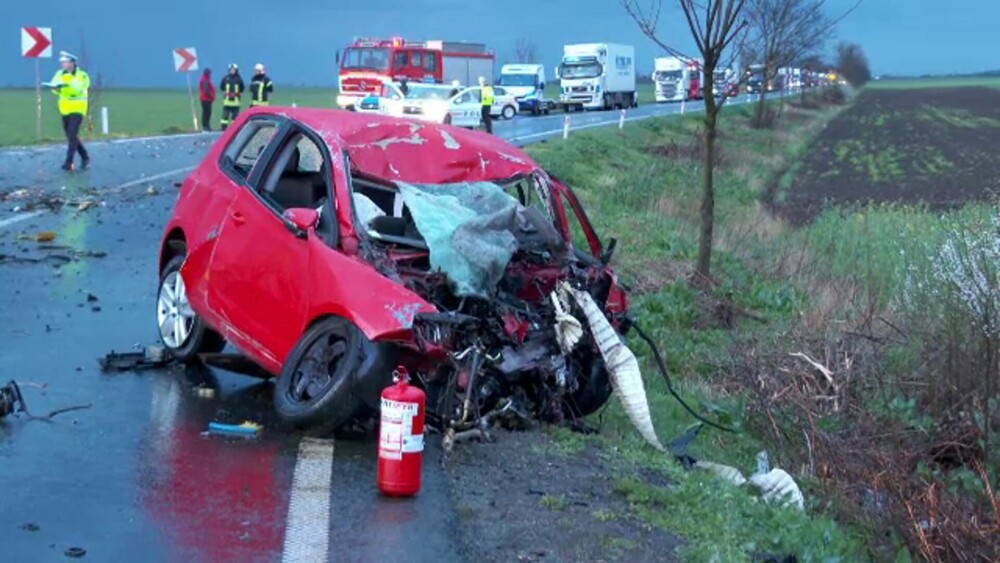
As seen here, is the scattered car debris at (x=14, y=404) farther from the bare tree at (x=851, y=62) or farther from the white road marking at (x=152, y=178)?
the bare tree at (x=851, y=62)

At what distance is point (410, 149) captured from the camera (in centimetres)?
919

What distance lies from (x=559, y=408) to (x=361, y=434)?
52.0 inches

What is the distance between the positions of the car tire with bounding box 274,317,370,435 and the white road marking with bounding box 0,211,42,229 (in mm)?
9012

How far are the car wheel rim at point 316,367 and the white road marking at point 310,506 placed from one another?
273 mm

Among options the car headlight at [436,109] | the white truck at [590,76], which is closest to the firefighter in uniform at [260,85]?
the car headlight at [436,109]

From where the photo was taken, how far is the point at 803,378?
1176 centimetres

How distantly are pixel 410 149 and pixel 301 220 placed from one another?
124cm

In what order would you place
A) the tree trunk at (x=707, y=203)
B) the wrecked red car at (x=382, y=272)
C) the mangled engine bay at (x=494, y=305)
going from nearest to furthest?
the wrecked red car at (x=382, y=272)
the mangled engine bay at (x=494, y=305)
the tree trunk at (x=707, y=203)

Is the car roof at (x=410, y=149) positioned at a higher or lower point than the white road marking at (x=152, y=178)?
higher

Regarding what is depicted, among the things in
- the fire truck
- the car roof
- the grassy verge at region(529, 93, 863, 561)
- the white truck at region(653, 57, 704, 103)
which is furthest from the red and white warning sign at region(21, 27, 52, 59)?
the white truck at region(653, 57, 704, 103)

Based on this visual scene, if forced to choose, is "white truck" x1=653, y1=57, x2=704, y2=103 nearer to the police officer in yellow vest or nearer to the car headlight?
the car headlight

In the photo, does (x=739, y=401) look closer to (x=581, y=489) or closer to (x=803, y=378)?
(x=803, y=378)

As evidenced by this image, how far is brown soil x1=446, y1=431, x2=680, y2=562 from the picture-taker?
20.6ft

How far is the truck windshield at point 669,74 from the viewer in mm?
86375
